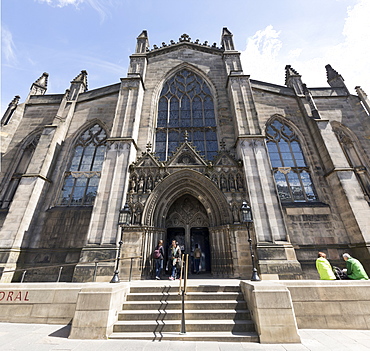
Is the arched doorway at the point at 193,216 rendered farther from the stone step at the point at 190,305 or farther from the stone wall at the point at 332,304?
the stone wall at the point at 332,304

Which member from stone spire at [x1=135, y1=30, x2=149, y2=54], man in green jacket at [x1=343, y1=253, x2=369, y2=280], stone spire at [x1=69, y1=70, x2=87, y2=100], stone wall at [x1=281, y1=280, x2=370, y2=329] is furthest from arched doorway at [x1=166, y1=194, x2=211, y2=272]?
stone spire at [x1=135, y1=30, x2=149, y2=54]

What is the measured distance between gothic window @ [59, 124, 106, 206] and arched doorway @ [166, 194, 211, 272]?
16.7 feet

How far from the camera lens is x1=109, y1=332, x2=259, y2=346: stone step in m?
3.97

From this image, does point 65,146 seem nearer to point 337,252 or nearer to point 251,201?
point 251,201

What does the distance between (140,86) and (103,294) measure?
42.5 feet

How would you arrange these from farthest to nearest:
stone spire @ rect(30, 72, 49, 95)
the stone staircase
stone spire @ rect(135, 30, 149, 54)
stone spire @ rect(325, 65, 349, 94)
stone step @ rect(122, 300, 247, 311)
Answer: stone spire @ rect(30, 72, 49, 95)
stone spire @ rect(135, 30, 149, 54)
stone spire @ rect(325, 65, 349, 94)
stone step @ rect(122, 300, 247, 311)
the stone staircase

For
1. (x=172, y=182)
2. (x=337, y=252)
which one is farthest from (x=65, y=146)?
(x=337, y=252)

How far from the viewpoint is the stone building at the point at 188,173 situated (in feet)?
29.2

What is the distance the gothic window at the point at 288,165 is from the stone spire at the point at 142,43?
41.4ft

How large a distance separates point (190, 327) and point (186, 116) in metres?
12.3

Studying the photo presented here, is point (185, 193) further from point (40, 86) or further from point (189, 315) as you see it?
point (40, 86)

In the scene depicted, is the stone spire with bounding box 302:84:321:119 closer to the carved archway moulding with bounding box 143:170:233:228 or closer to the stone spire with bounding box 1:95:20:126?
the carved archway moulding with bounding box 143:170:233:228

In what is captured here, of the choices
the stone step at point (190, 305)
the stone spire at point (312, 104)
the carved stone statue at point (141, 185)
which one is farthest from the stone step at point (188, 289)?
the stone spire at point (312, 104)

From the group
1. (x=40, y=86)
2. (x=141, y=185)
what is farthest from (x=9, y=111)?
(x=141, y=185)
